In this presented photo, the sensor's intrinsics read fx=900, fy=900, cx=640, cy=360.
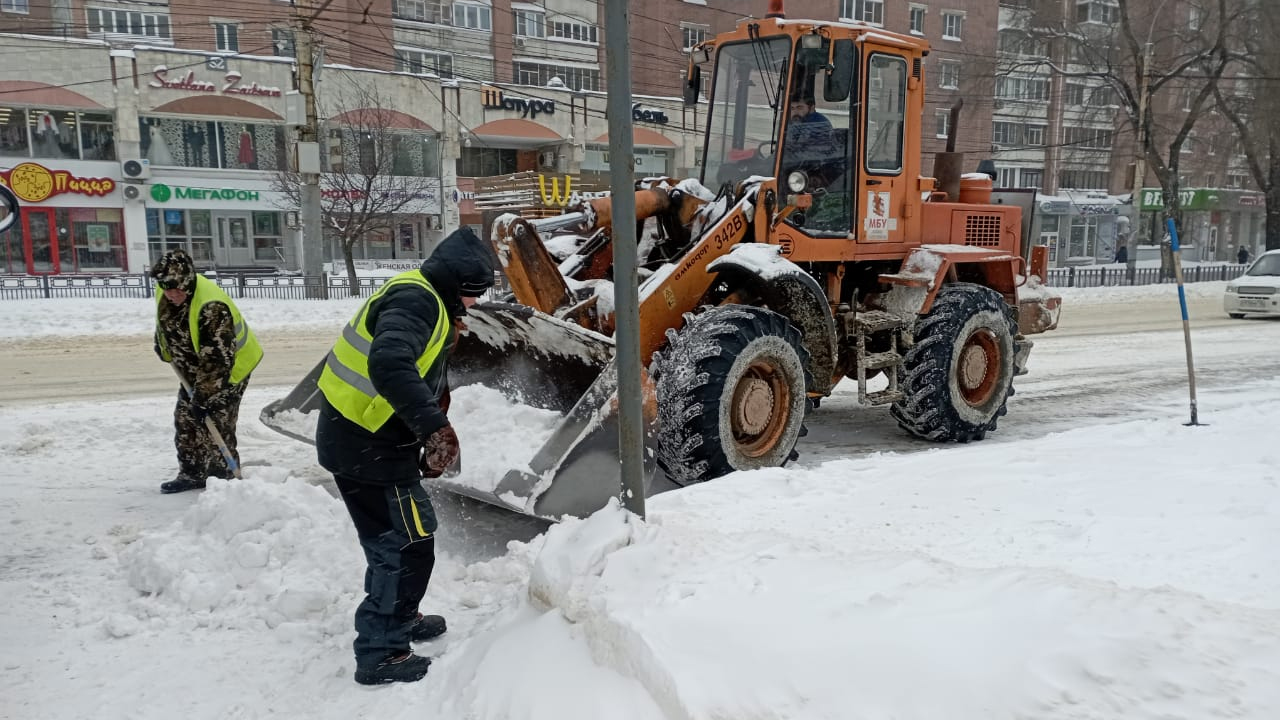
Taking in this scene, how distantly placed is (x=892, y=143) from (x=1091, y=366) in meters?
5.53

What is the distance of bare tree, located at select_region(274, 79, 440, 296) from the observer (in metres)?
22.5

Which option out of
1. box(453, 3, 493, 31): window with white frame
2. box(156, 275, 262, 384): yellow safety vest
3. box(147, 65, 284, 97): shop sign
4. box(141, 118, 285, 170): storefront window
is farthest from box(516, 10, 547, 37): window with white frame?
box(156, 275, 262, 384): yellow safety vest

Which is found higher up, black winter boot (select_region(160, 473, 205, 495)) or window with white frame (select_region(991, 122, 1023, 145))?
window with white frame (select_region(991, 122, 1023, 145))

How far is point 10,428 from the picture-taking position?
7.15 metres

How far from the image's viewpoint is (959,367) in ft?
23.2

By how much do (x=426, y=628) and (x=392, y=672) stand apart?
373mm

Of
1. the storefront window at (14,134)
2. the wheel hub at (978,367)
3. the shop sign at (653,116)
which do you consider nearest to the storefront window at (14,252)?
the storefront window at (14,134)

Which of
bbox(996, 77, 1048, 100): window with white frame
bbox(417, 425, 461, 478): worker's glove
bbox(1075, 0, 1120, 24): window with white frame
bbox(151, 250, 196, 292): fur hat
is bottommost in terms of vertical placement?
bbox(417, 425, 461, 478): worker's glove

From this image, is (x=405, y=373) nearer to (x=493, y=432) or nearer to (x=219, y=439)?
(x=493, y=432)

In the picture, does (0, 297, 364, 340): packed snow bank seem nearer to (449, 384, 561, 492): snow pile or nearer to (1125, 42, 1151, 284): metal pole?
(449, 384, 561, 492): snow pile

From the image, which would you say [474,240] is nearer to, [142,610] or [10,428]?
[142,610]

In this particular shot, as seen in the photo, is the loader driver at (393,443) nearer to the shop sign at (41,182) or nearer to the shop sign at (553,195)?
the shop sign at (553,195)

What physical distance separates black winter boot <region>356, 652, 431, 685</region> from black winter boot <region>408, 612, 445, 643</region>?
0.90ft

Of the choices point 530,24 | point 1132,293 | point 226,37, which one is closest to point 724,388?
point 1132,293
